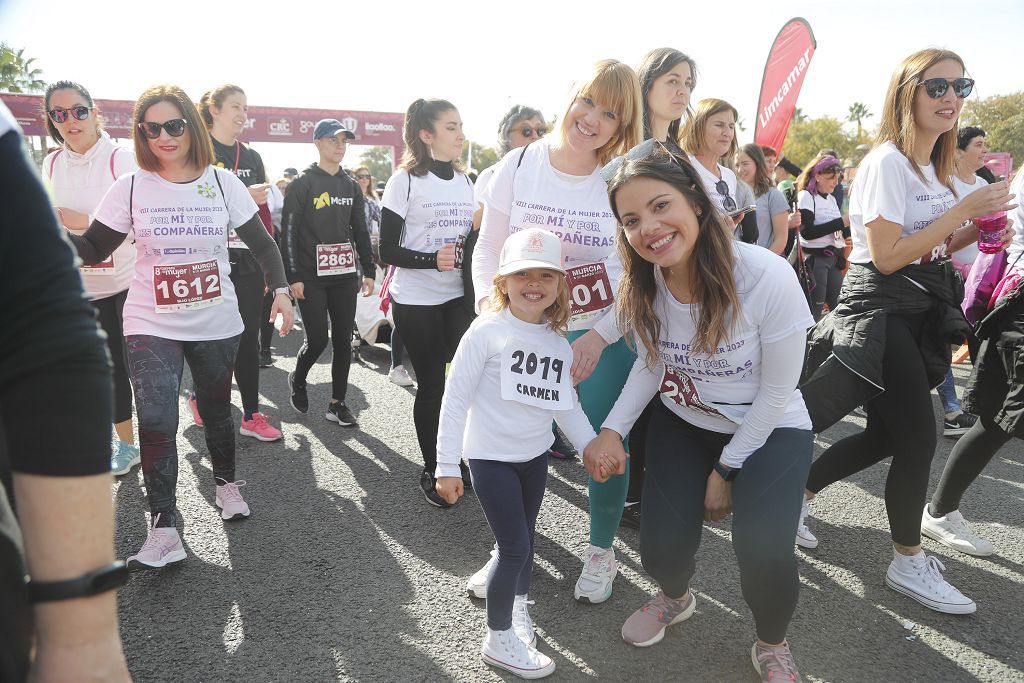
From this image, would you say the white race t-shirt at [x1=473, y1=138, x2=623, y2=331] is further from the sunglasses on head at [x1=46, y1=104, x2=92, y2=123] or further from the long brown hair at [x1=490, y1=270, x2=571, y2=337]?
the sunglasses on head at [x1=46, y1=104, x2=92, y2=123]

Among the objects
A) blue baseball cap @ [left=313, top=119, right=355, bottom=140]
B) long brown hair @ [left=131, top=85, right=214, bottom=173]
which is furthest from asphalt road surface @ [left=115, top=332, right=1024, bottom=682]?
blue baseball cap @ [left=313, top=119, right=355, bottom=140]

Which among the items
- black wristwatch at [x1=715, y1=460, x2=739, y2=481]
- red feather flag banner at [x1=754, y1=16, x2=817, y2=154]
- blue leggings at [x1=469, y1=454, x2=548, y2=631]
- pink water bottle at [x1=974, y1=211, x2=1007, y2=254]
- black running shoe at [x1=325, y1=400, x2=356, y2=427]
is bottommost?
black running shoe at [x1=325, y1=400, x2=356, y2=427]

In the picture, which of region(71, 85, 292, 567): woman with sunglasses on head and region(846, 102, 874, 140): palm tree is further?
region(846, 102, 874, 140): palm tree

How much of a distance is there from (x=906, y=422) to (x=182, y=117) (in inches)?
136

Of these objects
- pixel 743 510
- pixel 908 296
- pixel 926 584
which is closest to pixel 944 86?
pixel 908 296

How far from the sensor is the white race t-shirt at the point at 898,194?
9.21 ft

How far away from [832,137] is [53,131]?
5624 cm

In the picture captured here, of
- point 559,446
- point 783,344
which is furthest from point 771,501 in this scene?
point 559,446

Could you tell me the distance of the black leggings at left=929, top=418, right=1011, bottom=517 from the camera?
314 centimetres

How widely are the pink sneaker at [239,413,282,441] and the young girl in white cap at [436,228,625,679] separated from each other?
2.82 metres

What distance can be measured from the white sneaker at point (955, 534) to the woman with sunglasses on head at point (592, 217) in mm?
1665

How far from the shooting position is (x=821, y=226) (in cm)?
673

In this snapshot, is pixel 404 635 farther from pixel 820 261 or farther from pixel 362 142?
pixel 362 142

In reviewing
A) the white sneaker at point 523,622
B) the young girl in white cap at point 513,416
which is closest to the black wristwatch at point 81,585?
the young girl in white cap at point 513,416
